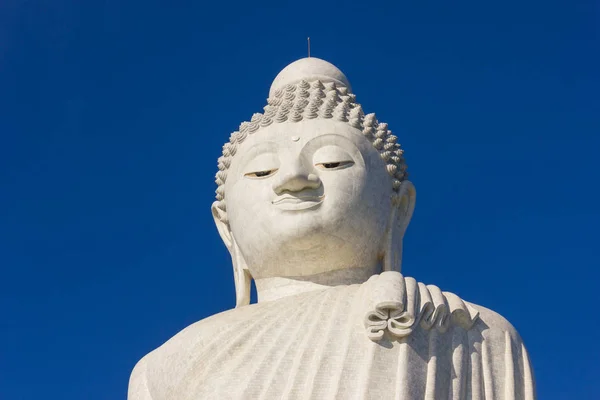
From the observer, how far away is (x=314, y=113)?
1120 centimetres

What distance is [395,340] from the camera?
9367 millimetres

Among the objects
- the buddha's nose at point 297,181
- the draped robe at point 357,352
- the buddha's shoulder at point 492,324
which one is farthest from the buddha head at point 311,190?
the buddha's shoulder at point 492,324

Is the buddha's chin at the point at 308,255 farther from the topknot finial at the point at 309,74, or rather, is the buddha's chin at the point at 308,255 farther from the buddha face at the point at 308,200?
the topknot finial at the point at 309,74

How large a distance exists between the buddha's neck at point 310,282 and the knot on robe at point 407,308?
97 centimetres

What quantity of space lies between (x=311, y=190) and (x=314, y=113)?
919 millimetres

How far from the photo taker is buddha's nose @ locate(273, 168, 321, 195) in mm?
10492

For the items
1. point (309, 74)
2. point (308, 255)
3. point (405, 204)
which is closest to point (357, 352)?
point (308, 255)

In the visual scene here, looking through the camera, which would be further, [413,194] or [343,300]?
[413,194]

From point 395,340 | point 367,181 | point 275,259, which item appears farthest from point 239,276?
point 395,340

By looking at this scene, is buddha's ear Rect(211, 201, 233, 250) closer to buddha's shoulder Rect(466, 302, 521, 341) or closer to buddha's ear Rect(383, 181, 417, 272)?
buddha's ear Rect(383, 181, 417, 272)

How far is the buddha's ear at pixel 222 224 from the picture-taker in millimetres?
11711

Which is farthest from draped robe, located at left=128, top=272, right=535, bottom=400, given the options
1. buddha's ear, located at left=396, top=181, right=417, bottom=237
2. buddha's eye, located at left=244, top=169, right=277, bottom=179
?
buddha's ear, located at left=396, top=181, right=417, bottom=237

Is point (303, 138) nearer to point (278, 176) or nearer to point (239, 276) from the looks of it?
point (278, 176)

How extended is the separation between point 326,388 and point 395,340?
0.67 meters
